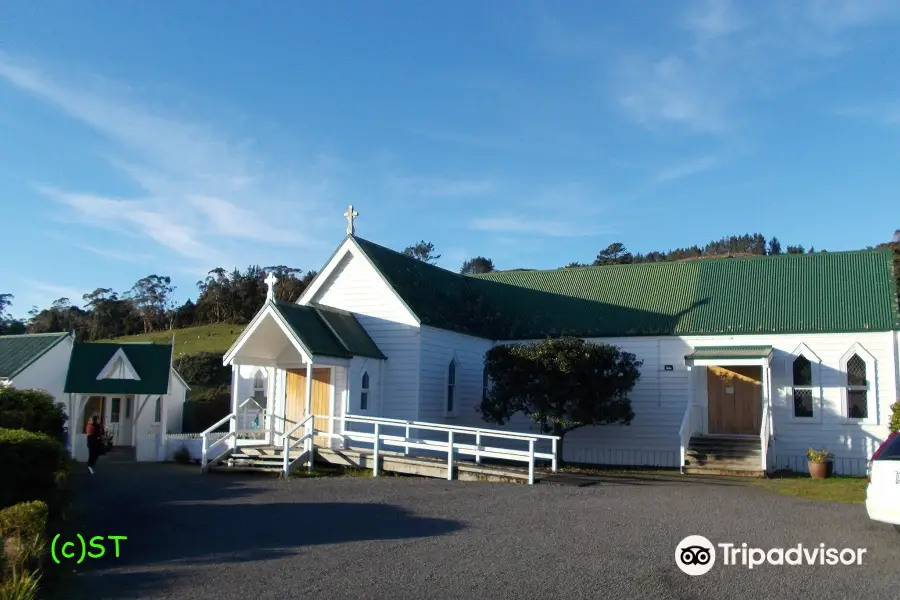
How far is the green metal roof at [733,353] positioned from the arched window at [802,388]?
121 centimetres

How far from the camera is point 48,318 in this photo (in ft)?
308

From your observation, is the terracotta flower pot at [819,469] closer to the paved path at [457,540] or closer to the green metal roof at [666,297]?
the green metal roof at [666,297]

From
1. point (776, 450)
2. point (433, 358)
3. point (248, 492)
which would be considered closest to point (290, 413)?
point (433, 358)

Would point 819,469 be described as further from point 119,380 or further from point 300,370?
point 119,380

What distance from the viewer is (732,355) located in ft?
79.3

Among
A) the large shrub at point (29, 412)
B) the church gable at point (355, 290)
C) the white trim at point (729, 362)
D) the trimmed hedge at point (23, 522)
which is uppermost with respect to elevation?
the church gable at point (355, 290)

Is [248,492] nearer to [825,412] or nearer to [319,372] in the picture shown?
[319,372]

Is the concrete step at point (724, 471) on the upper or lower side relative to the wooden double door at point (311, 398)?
lower

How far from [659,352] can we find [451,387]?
6751mm

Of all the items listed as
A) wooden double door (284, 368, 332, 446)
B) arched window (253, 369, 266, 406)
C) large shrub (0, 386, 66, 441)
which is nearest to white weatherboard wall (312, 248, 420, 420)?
wooden double door (284, 368, 332, 446)

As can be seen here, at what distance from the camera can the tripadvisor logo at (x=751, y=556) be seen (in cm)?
978

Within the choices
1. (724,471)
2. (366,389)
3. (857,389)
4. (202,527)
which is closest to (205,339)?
(366,389)

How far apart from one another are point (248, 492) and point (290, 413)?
7.34 m

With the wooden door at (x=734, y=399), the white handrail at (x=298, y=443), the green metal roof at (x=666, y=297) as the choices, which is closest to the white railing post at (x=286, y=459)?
the white handrail at (x=298, y=443)
